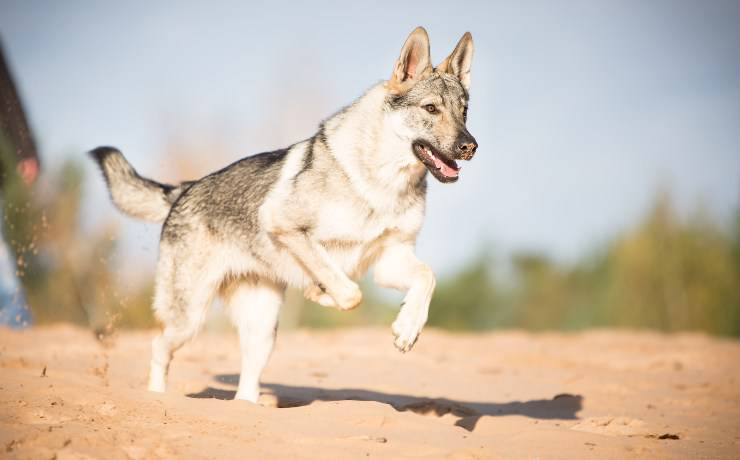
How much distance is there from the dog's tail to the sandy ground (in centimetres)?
151

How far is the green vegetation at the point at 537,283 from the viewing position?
54.6ft

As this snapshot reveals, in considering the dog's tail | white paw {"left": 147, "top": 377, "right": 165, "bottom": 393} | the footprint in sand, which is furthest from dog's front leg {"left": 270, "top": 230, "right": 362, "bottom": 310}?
the footprint in sand

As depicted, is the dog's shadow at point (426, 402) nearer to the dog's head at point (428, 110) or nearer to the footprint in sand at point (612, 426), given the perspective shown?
the footprint in sand at point (612, 426)

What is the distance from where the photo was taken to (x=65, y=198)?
17156 mm

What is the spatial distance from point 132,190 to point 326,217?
2.23 m

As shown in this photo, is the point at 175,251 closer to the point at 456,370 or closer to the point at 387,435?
the point at 387,435

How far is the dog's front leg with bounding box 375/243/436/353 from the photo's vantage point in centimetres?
468

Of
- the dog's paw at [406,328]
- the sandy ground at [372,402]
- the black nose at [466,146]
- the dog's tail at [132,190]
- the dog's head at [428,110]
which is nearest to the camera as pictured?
the sandy ground at [372,402]

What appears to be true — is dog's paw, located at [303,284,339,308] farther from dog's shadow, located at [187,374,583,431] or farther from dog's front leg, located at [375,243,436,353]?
dog's shadow, located at [187,374,583,431]

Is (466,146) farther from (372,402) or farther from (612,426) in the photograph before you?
(612,426)

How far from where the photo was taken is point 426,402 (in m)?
6.20

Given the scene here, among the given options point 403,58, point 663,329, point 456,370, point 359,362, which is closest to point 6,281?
point 359,362

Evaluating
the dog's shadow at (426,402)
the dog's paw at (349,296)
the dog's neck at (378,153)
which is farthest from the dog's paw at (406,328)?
the dog's shadow at (426,402)

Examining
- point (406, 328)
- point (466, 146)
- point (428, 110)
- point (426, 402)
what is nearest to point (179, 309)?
point (406, 328)
